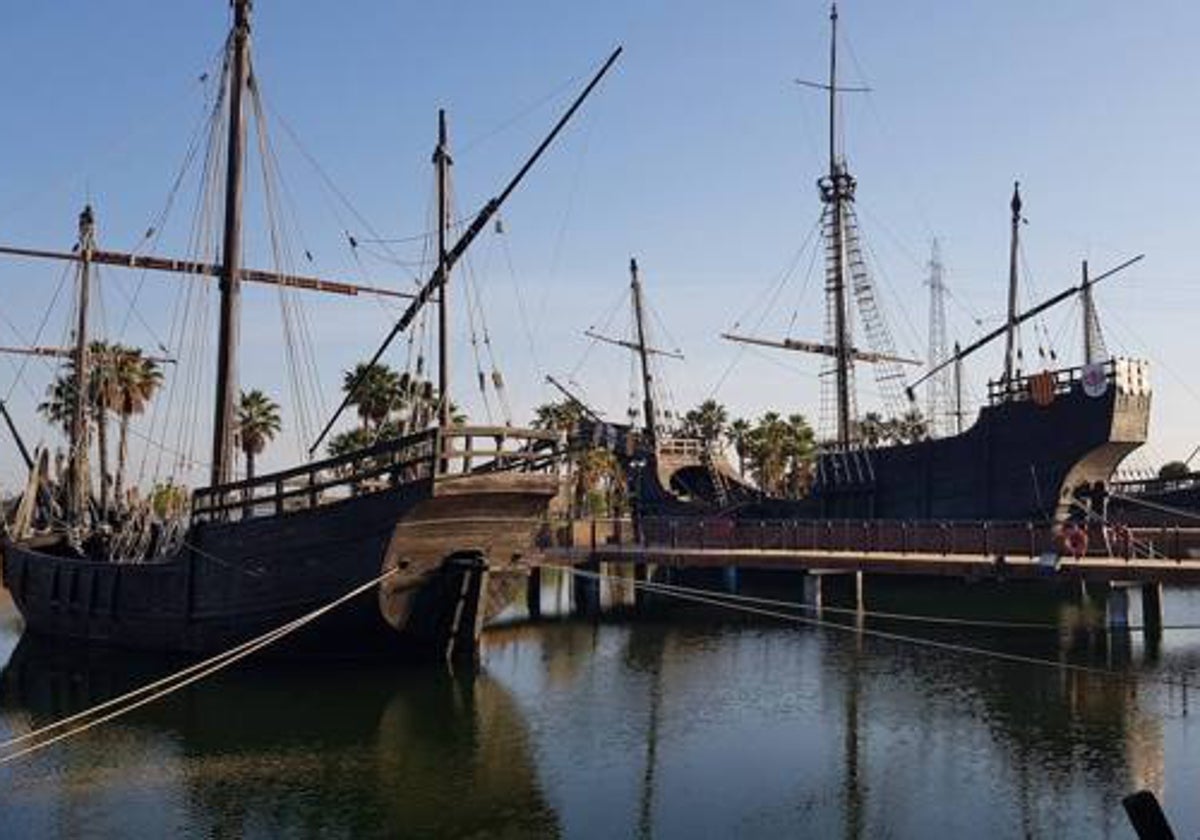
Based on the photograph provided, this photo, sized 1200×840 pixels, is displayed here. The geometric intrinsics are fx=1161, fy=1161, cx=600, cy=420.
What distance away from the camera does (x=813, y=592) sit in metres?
33.6

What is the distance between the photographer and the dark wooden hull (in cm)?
2258

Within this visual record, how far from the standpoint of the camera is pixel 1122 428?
116ft

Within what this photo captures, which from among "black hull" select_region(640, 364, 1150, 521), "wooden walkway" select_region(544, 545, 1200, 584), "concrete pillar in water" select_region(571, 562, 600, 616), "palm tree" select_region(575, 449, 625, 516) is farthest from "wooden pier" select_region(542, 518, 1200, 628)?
"palm tree" select_region(575, 449, 625, 516)

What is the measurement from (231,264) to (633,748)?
15307 mm

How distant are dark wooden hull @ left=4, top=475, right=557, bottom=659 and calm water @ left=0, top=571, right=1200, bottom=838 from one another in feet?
2.96

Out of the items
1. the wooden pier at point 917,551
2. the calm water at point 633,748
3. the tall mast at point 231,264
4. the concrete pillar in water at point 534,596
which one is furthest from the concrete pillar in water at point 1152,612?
the tall mast at point 231,264

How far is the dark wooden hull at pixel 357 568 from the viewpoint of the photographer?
22578 millimetres

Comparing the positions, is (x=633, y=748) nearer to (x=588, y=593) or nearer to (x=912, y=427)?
(x=588, y=593)

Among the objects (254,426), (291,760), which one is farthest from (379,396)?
(291,760)

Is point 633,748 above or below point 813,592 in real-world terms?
below

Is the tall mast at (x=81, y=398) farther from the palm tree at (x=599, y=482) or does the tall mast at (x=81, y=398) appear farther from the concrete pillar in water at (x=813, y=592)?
the palm tree at (x=599, y=482)

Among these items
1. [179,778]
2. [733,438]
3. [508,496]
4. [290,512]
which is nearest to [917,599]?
[508,496]

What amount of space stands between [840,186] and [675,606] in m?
23.2

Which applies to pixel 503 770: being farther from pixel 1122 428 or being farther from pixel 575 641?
pixel 1122 428
